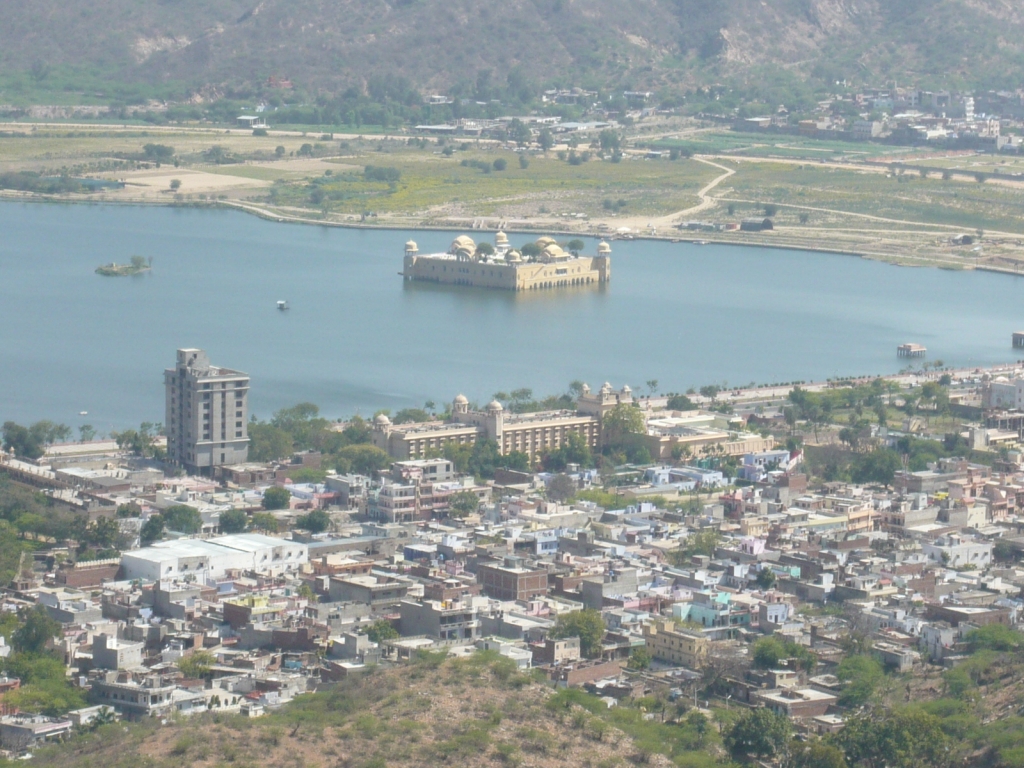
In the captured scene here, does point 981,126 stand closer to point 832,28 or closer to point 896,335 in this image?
point 832,28

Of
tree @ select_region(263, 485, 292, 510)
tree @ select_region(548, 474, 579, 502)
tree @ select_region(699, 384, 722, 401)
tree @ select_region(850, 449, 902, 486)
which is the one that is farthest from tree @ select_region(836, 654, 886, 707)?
tree @ select_region(699, 384, 722, 401)

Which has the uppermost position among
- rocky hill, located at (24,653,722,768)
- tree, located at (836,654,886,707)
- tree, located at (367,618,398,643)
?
rocky hill, located at (24,653,722,768)

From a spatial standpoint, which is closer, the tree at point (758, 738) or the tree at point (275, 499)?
the tree at point (758, 738)

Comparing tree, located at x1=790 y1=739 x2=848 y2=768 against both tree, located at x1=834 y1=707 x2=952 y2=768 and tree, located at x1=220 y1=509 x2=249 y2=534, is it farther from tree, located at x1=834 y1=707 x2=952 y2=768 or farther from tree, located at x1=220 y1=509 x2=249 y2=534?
tree, located at x1=220 y1=509 x2=249 y2=534

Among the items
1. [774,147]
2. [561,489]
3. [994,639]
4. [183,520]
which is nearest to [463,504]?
[561,489]

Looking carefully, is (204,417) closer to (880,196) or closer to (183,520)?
(183,520)

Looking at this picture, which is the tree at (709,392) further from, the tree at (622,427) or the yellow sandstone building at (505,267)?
the yellow sandstone building at (505,267)

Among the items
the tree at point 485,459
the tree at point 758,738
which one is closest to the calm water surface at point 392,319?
the tree at point 485,459
